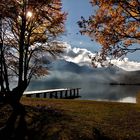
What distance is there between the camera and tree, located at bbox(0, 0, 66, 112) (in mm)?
23281

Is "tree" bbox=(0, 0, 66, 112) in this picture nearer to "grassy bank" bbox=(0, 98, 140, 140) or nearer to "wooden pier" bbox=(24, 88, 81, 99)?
"grassy bank" bbox=(0, 98, 140, 140)

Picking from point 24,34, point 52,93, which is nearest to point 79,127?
point 24,34

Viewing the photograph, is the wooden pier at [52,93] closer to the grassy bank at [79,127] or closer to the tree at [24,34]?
the tree at [24,34]

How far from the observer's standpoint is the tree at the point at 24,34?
23.3 meters

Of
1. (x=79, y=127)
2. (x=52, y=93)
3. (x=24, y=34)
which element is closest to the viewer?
(x=79, y=127)

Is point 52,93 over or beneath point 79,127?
beneath

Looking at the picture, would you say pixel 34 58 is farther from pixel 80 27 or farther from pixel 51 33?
pixel 80 27

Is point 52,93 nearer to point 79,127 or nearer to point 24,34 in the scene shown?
point 24,34

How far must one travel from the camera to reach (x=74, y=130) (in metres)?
17.9

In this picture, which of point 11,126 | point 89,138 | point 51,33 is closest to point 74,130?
point 89,138

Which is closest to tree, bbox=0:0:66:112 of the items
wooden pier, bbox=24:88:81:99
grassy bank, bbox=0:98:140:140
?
grassy bank, bbox=0:98:140:140

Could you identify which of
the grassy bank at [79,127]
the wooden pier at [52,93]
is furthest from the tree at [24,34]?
the wooden pier at [52,93]

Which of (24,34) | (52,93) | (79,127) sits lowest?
Result: (52,93)

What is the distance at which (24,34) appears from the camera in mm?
26938
